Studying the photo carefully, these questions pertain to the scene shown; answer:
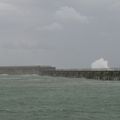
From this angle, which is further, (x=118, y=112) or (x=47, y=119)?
(x=118, y=112)

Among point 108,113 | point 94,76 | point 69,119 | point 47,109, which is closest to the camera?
point 69,119

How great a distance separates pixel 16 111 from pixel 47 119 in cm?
655

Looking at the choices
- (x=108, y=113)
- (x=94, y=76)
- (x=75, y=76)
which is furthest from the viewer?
(x=75, y=76)

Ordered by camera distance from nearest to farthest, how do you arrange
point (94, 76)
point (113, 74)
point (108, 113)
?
point (108, 113) → point (113, 74) → point (94, 76)

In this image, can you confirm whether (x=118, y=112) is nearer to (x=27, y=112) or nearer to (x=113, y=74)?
(x=27, y=112)

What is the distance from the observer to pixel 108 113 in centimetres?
4469

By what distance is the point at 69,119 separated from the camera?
133 feet

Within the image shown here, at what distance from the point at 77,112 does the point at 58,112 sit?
71.0 inches

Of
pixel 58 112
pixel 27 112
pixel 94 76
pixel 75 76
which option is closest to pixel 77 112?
pixel 58 112

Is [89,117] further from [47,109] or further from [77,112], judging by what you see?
[47,109]

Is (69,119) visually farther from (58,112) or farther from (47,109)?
(47,109)

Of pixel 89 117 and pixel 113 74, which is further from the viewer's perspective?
pixel 113 74

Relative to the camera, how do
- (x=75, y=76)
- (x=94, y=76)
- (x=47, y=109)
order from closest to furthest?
(x=47, y=109), (x=94, y=76), (x=75, y=76)

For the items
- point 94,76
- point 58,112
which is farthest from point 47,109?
point 94,76
